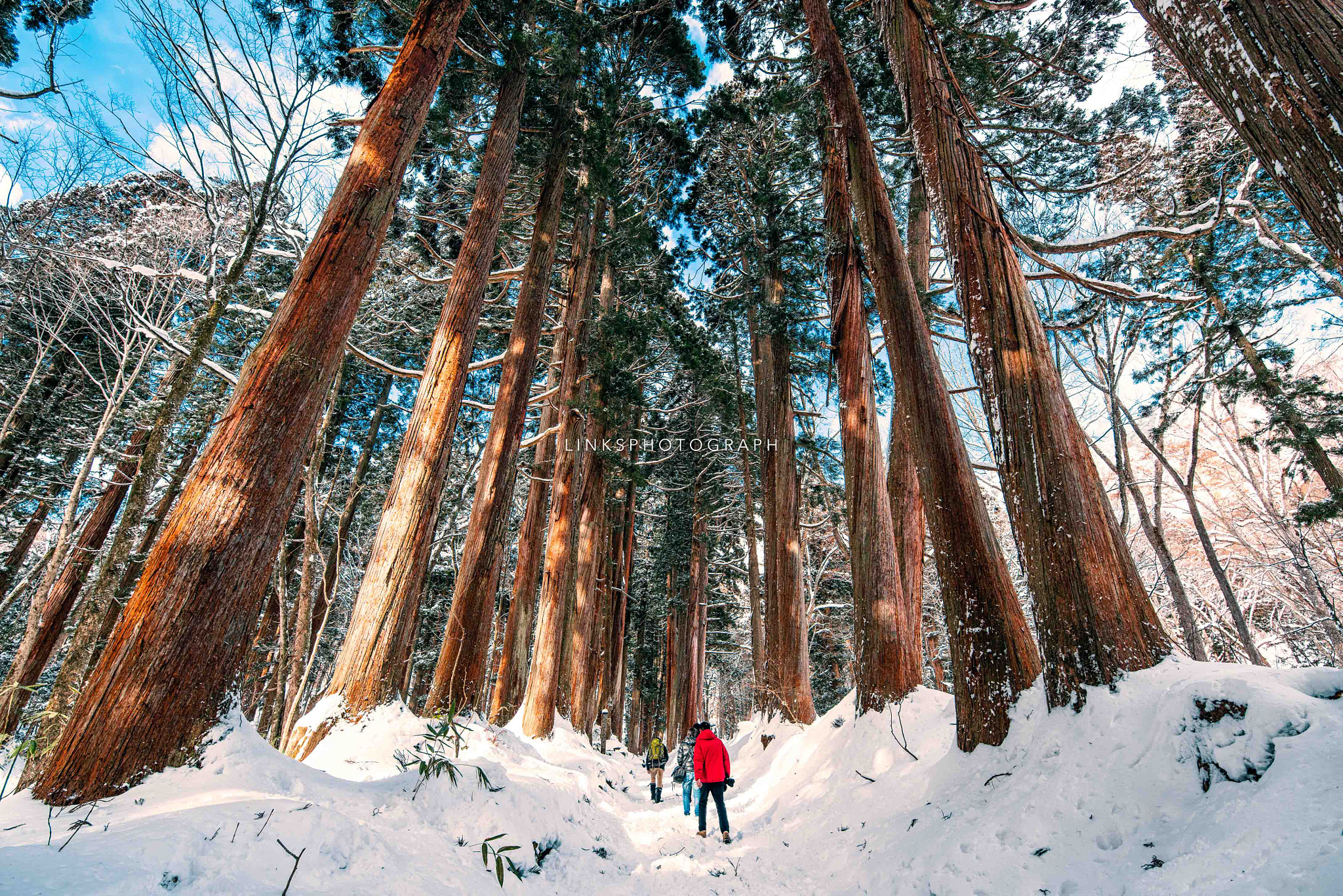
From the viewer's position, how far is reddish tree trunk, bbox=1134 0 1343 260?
4.97 feet

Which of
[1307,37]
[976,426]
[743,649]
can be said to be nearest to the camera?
[1307,37]

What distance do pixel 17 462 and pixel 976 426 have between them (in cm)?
1940

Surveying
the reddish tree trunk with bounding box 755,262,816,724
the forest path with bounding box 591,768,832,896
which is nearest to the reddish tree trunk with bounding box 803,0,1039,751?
the forest path with bounding box 591,768,832,896

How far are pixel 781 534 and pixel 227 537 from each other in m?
7.06

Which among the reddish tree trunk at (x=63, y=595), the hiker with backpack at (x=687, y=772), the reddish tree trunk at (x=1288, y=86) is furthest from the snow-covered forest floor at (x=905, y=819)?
the reddish tree trunk at (x=63, y=595)

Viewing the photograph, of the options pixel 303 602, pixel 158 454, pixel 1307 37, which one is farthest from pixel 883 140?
pixel 303 602

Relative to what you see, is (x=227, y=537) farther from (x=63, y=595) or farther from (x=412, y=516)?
(x=63, y=595)

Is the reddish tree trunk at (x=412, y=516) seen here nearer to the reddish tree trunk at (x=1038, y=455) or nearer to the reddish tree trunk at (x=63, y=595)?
the reddish tree trunk at (x=1038, y=455)

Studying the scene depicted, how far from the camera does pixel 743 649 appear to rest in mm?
25766

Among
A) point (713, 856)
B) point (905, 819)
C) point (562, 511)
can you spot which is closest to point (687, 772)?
point (713, 856)

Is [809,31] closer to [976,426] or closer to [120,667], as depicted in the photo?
[976,426]

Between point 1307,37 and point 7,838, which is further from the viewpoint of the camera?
point 7,838

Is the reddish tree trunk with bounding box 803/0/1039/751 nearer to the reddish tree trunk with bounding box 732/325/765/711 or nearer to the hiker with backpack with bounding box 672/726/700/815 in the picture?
the hiker with backpack with bounding box 672/726/700/815

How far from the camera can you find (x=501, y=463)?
6625 millimetres
